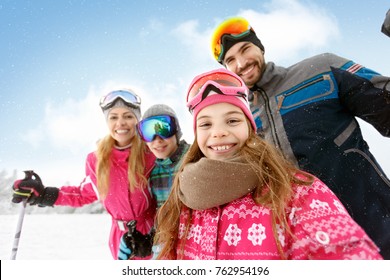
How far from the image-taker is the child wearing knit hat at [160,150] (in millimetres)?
2363

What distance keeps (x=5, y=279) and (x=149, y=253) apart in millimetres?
1032

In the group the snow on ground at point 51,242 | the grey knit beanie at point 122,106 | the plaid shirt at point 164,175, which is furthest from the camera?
the snow on ground at point 51,242

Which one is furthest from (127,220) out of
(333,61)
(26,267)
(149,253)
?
(333,61)

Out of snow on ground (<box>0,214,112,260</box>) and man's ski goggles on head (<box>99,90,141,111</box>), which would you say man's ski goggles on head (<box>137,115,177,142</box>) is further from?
snow on ground (<box>0,214,112,260</box>)

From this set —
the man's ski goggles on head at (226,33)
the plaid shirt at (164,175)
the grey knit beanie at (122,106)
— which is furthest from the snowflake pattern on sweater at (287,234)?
the grey knit beanie at (122,106)

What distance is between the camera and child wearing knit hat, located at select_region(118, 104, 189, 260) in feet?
7.75

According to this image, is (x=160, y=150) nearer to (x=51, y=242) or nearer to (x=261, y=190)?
(x=261, y=190)

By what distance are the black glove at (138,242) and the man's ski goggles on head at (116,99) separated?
0.97 meters

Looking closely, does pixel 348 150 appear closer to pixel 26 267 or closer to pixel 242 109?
pixel 242 109

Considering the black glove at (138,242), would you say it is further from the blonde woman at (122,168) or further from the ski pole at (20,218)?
the ski pole at (20,218)

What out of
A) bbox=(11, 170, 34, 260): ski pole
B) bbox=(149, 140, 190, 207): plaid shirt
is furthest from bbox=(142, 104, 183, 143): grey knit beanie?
A: bbox=(11, 170, 34, 260): ski pole

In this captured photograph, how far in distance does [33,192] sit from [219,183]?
2.46 metres

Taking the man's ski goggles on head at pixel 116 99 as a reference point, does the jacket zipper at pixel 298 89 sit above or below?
below

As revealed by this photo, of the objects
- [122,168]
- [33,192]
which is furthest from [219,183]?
[33,192]
